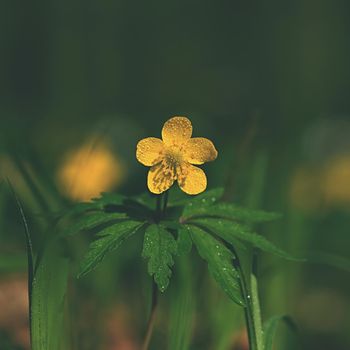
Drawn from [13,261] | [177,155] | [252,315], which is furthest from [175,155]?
[13,261]

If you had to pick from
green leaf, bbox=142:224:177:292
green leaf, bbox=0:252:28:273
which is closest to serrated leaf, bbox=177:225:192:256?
green leaf, bbox=142:224:177:292

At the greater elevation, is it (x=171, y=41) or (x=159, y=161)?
(x=171, y=41)

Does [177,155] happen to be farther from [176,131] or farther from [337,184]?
[337,184]

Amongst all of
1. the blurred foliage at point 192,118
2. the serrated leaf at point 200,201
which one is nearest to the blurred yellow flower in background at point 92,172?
the blurred foliage at point 192,118

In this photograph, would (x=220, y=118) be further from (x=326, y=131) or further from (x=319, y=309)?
(x=319, y=309)

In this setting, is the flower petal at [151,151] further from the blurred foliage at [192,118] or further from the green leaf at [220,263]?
the blurred foliage at [192,118]

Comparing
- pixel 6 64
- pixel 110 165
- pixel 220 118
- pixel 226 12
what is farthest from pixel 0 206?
pixel 226 12
